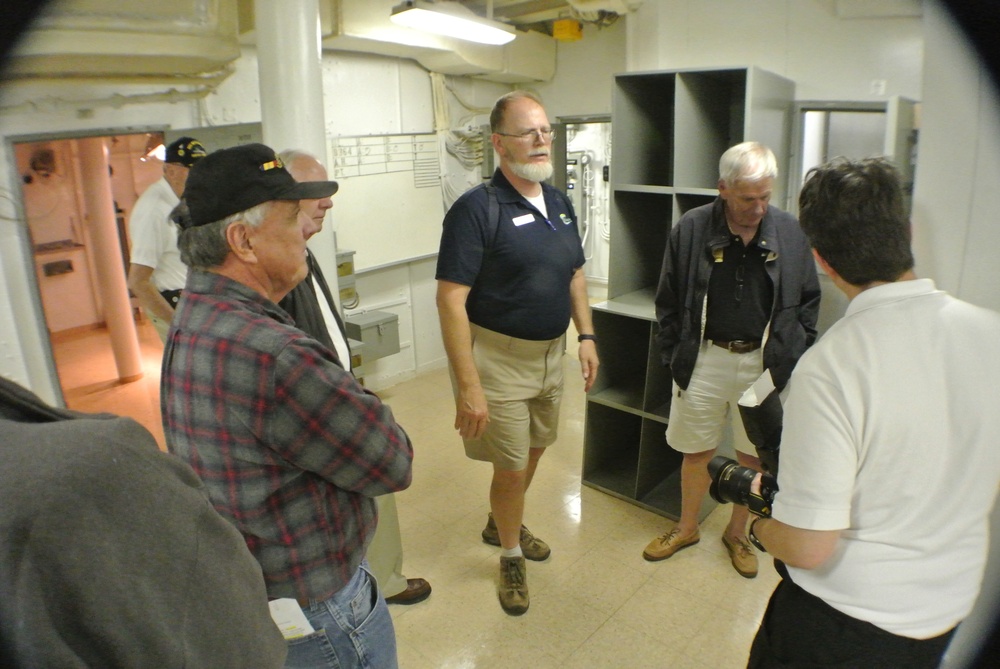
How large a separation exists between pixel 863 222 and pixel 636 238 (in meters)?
1.84

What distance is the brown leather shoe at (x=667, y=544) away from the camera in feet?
7.18

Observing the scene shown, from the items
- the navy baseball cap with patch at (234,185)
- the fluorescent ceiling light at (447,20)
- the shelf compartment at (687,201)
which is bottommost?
the shelf compartment at (687,201)

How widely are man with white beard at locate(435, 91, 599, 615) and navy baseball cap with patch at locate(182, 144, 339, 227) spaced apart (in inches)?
32.8

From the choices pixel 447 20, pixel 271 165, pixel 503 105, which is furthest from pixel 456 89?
pixel 271 165

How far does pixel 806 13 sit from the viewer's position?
2.39 metres

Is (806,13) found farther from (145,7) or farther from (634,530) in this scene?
(145,7)

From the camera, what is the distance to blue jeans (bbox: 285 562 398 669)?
986mm

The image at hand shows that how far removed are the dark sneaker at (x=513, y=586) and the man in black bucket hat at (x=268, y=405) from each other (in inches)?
42.4

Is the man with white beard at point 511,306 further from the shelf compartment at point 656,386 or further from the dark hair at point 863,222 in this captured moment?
the dark hair at point 863,222

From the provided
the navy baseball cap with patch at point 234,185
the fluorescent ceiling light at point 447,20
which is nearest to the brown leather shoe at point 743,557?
the navy baseball cap with patch at point 234,185

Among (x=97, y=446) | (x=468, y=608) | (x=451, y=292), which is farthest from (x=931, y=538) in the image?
(x=468, y=608)

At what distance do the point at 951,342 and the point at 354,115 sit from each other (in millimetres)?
3444

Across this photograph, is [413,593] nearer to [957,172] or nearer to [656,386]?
[656,386]

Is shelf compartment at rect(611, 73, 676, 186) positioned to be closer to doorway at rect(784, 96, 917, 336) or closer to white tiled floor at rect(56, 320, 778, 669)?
doorway at rect(784, 96, 917, 336)
